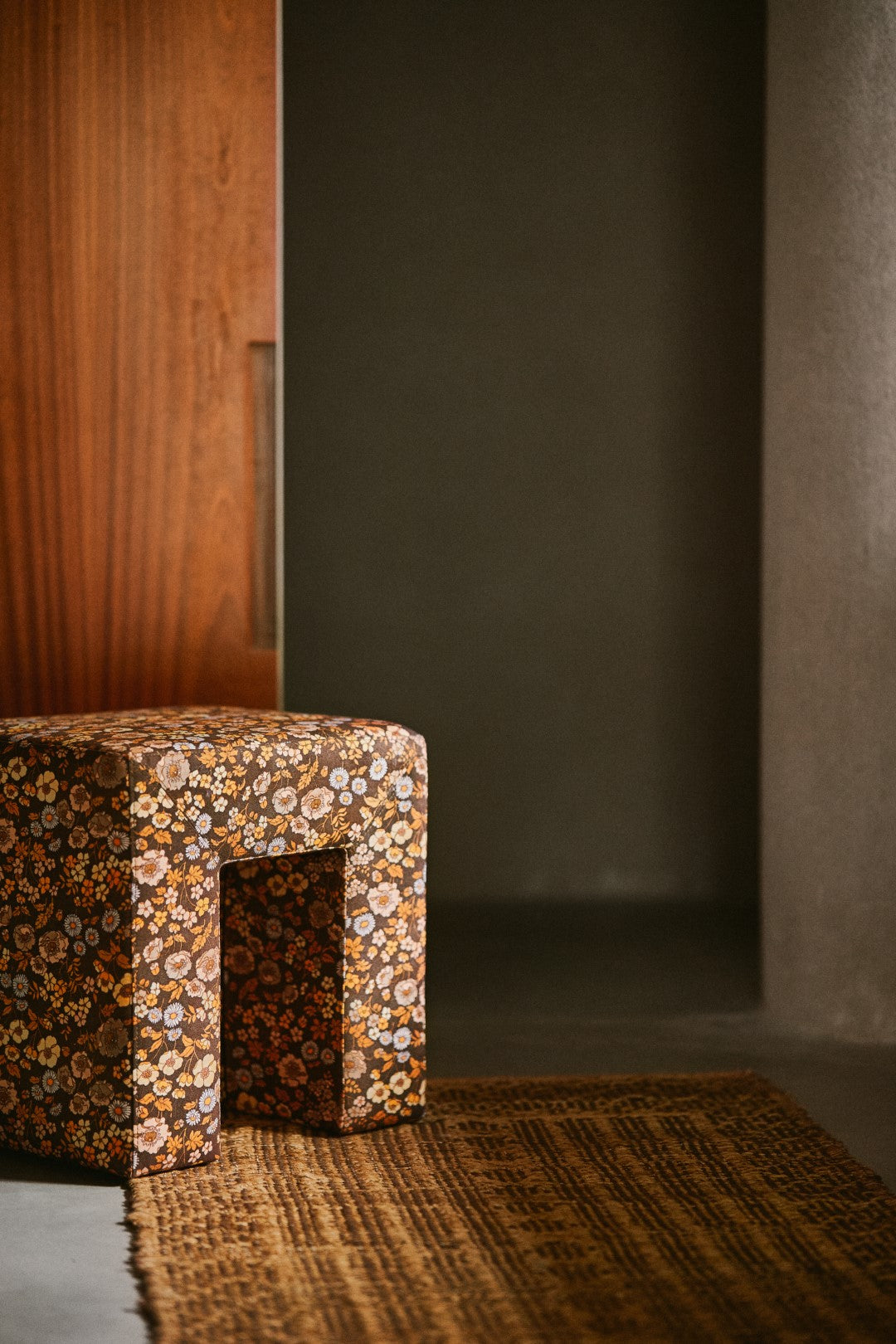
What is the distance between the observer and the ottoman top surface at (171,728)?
1.97m

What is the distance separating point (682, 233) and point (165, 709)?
2.35 m

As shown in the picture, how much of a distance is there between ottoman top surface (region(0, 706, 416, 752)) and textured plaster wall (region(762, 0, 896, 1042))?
92 centimetres

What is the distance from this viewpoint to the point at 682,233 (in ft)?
13.3

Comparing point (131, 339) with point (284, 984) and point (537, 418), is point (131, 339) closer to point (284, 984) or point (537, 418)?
point (284, 984)

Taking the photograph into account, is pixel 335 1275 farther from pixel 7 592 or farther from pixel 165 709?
pixel 7 592

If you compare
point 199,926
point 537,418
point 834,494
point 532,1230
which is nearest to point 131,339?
point 199,926

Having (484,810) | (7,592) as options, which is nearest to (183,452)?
(7,592)

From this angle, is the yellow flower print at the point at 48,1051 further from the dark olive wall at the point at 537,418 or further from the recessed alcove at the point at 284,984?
the dark olive wall at the point at 537,418

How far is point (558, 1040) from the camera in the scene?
2.72 metres

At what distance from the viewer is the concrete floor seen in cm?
167

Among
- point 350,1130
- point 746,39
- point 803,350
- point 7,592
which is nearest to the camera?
point 350,1130

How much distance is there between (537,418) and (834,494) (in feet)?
4.61

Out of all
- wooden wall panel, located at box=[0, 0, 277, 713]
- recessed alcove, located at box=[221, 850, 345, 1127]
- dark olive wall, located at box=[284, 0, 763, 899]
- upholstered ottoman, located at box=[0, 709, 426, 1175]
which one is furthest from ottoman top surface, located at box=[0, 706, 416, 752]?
dark olive wall, located at box=[284, 0, 763, 899]

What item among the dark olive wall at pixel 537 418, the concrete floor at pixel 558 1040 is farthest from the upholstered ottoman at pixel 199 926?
the dark olive wall at pixel 537 418
